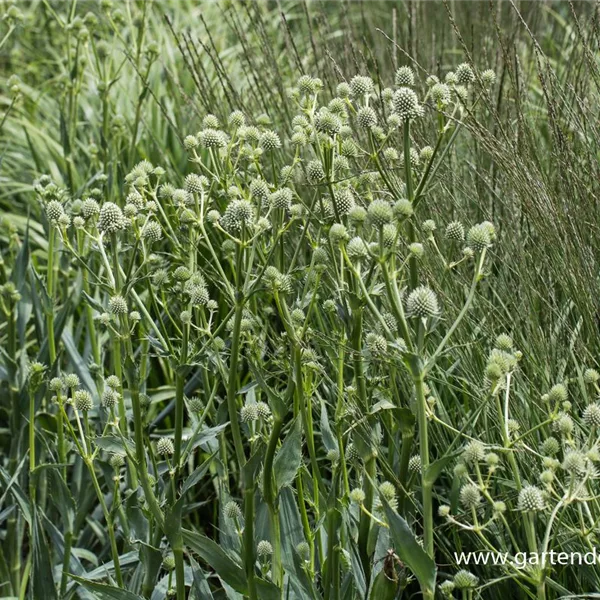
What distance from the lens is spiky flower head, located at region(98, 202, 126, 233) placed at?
6.37ft

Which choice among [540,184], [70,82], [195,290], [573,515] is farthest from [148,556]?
[70,82]

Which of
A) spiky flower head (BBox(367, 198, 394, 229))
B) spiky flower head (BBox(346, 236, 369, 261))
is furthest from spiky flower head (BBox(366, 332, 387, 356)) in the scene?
spiky flower head (BBox(367, 198, 394, 229))

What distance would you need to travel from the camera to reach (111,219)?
1.95 metres

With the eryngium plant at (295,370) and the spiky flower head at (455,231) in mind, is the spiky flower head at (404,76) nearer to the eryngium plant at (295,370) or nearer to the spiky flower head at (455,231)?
the eryngium plant at (295,370)

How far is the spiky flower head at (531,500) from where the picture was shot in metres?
1.55

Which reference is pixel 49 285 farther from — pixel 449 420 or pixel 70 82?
pixel 449 420

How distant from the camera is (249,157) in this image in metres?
2.09

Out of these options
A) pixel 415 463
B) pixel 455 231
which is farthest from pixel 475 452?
pixel 455 231

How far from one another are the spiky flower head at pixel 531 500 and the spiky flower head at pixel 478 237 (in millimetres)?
454

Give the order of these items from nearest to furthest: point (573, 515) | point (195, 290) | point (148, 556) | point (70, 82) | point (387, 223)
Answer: point (387, 223)
point (195, 290)
point (148, 556)
point (573, 515)
point (70, 82)

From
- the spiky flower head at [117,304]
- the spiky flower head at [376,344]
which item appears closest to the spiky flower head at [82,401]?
the spiky flower head at [117,304]

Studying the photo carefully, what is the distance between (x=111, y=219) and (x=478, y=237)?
76 centimetres

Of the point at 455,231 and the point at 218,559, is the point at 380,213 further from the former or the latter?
the point at 218,559

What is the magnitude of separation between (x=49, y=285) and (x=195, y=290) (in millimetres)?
1163
